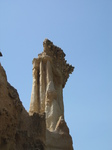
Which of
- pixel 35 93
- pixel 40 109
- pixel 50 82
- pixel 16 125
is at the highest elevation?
pixel 50 82

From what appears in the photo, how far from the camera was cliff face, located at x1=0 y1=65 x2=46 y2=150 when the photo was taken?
3.62 metres

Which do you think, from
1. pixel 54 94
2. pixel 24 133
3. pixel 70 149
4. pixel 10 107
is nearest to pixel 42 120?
pixel 24 133

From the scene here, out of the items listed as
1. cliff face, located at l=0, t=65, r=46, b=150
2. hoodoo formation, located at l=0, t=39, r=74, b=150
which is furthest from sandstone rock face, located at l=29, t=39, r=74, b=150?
cliff face, located at l=0, t=65, r=46, b=150

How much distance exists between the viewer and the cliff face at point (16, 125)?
3.62 metres

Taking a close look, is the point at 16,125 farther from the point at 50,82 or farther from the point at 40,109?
the point at 50,82

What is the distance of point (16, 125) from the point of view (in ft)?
12.9

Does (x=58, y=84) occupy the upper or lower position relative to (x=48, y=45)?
lower

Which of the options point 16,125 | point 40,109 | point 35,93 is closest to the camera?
point 16,125

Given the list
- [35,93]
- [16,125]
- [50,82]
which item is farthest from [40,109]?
[16,125]

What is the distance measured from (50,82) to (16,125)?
11.2 metres

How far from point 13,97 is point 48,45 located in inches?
500

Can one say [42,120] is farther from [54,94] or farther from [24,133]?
[54,94]

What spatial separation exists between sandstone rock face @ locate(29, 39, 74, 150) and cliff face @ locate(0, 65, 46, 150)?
840 cm

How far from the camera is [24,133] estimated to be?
4.05 metres
